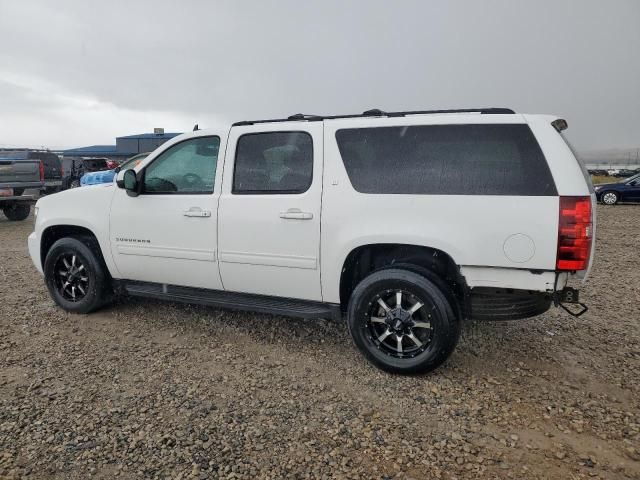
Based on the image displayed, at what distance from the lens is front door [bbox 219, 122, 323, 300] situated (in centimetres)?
358

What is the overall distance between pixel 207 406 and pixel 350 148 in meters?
2.16

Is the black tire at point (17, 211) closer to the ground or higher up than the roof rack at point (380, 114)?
closer to the ground

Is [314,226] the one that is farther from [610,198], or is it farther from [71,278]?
[610,198]

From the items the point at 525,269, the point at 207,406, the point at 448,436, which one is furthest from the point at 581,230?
the point at 207,406

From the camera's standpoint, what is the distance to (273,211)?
366cm

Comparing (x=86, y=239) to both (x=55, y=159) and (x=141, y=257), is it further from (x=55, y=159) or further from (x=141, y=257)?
(x=55, y=159)

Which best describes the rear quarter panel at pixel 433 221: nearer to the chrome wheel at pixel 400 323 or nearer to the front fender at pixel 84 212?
the chrome wheel at pixel 400 323

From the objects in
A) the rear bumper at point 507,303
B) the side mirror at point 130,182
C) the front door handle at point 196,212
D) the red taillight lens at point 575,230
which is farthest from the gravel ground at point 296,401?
the side mirror at point 130,182

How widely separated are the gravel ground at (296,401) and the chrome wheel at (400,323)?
0.24 m

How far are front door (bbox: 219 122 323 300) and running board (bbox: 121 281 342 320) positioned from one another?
77 mm

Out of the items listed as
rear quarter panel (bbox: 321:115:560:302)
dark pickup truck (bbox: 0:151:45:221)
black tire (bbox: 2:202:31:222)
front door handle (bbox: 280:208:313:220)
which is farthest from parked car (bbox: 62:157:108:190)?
rear quarter panel (bbox: 321:115:560:302)

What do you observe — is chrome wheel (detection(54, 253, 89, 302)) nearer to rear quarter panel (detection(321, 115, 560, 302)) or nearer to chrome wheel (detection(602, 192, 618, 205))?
rear quarter panel (detection(321, 115, 560, 302))

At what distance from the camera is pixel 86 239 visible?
4.72 m

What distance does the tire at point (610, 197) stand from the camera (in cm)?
2003
